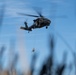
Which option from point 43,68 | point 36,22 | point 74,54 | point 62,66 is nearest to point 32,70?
point 43,68

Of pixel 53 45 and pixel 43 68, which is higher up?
pixel 53 45

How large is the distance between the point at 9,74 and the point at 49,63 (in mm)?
872

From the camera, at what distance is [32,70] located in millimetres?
6172

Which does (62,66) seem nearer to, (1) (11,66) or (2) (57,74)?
→ (2) (57,74)

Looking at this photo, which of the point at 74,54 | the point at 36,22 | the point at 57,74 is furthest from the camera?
the point at 36,22

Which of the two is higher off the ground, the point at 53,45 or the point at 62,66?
the point at 53,45

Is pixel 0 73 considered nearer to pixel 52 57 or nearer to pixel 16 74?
pixel 16 74

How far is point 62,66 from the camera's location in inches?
236

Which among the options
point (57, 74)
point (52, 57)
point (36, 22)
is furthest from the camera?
point (36, 22)

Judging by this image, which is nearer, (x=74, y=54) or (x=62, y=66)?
(x=62, y=66)

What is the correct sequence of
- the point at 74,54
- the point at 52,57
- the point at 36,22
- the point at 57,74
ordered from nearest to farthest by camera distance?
the point at 57,74
the point at 52,57
the point at 74,54
the point at 36,22

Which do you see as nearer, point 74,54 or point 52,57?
point 52,57

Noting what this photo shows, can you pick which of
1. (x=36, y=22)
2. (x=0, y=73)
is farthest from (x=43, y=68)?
(x=36, y=22)

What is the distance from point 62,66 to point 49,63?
274 mm
